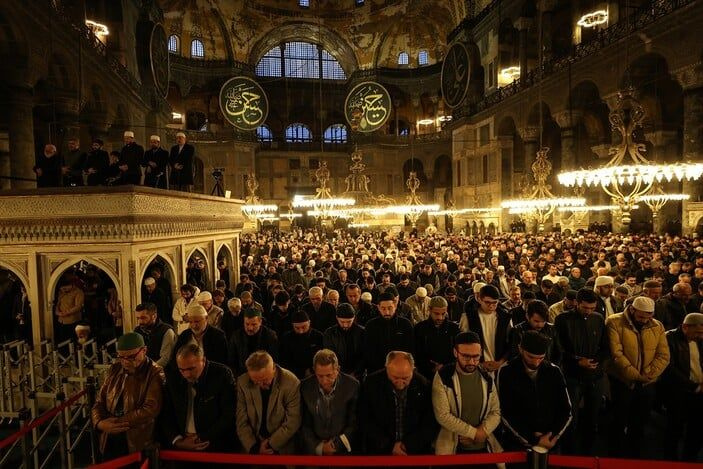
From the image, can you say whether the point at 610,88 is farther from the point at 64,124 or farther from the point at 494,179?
the point at 64,124

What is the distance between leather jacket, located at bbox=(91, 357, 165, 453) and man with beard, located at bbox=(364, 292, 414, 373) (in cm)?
187

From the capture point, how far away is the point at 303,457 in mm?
2443

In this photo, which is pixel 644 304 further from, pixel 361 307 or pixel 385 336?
pixel 361 307

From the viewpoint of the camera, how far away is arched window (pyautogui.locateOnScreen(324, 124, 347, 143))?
35.7 meters

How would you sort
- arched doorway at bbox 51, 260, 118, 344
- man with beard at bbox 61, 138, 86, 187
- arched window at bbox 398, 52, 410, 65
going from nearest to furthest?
1. arched doorway at bbox 51, 260, 118, 344
2. man with beard at bbox 61, 138, 86, 187
3. arched window at bbox 398, 52, 410, 65

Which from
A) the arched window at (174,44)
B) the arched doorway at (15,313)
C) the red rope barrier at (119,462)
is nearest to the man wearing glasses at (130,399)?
the red rope barrier at (119,462)

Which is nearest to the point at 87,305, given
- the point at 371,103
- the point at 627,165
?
the point at 627,165

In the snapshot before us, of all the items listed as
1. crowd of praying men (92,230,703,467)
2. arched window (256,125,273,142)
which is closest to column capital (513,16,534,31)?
arched window (256,125,273,142)

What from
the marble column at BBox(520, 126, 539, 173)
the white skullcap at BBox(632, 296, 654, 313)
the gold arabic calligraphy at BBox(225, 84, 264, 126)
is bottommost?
the white skullcap at BBox(632, 296, 654, 313)

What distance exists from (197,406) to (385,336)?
5.92 feet

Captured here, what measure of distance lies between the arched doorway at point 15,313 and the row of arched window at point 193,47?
25480 millimetres

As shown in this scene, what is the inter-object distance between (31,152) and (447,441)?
1044cm

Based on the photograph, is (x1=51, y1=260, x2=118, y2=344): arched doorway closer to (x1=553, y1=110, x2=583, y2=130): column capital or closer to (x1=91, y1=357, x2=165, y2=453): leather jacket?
(x1=91, y1=357, x2=165, y2=453): leather jacket

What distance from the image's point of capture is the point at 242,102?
642 inches
